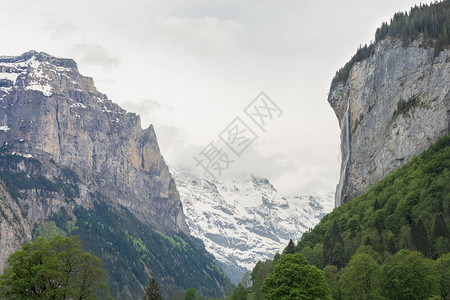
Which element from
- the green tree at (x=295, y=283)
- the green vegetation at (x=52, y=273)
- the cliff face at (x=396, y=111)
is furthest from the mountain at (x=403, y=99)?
the green vegetation at (x=52, y=273)

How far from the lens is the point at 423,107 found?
165 m

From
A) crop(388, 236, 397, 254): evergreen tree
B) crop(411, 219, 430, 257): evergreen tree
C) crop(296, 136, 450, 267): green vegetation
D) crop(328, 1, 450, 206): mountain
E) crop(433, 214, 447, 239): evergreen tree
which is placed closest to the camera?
crop(411, 219, 430, 257): evergreen tree

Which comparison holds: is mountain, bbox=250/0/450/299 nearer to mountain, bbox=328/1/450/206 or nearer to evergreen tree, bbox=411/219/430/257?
evergreen tree, bbox=411/219/430/257

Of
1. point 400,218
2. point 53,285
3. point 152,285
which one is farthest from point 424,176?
point 53,285

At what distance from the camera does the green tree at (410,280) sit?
7469cm

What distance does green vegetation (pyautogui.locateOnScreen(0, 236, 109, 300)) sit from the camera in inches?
2325

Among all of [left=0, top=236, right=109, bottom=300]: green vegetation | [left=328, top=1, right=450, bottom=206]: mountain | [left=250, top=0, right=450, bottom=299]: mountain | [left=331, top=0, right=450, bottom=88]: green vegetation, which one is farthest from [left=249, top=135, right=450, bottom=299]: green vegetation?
[left=331, top=0, right=450, bottom=88]: green vegetation

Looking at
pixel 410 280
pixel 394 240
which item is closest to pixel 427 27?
pixel 394 240

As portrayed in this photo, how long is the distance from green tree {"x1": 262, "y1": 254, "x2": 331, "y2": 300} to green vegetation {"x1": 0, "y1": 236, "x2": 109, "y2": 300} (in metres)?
23.0

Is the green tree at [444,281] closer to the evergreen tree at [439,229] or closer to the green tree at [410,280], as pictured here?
the green tree at [410,280]

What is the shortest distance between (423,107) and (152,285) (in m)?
109

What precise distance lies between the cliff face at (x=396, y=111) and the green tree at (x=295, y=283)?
103m

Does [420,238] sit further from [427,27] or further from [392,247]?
[427,27]

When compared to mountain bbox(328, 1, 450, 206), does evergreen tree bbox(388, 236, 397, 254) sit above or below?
below
